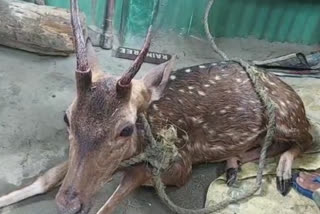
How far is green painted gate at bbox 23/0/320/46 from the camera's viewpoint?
4.81 m

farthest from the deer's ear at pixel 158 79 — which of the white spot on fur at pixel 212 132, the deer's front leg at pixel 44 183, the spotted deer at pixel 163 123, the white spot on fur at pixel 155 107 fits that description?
the deer's front leg at pixel 44 183

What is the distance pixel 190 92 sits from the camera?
10.5ft

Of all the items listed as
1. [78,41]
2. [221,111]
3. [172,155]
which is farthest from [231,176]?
[78,41]

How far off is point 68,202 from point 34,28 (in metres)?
2.21

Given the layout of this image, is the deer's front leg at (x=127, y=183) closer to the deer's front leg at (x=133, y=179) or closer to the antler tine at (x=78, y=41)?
the deer's front leg at (x=133, y=179)

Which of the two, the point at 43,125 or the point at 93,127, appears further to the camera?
the point at 43,125

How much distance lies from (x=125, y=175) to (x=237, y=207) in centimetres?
68

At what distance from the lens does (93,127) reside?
233 centimetres

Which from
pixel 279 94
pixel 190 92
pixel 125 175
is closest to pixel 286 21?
pixel 279 94

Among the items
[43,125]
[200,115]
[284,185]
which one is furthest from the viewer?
[43,125]

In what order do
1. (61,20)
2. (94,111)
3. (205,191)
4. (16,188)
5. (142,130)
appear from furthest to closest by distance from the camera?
(61,20) → (205,191) → (16,188) → (142,130) → (94,111)

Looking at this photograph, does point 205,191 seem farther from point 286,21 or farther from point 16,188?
point 286,21

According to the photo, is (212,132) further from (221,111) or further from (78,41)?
(78,41)

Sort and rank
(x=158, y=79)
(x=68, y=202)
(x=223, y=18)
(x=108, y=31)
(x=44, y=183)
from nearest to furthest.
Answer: (x=68, y=202)
(x=158, y=79)
(x=44, y=183)
(x=108, y=31)
(x=223, y=18)
